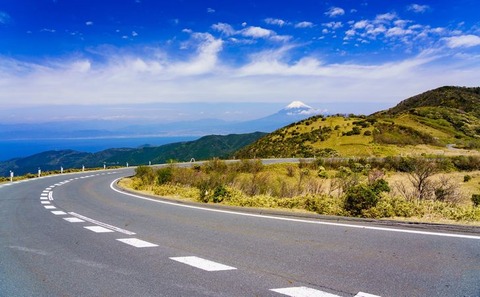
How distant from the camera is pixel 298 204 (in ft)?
35.8

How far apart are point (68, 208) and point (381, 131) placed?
54358 mm

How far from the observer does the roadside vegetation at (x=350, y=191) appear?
29.5 ft

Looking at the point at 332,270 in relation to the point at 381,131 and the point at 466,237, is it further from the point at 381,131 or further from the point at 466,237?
the point at 381,131

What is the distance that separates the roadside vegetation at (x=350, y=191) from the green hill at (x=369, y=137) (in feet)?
48.4

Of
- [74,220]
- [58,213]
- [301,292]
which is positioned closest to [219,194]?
[74,220]

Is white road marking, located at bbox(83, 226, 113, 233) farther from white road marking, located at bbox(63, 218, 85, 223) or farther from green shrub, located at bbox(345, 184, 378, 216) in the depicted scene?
green shrub, located at bbox(345, 184, 378, 216)

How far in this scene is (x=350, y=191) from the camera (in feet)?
31.3

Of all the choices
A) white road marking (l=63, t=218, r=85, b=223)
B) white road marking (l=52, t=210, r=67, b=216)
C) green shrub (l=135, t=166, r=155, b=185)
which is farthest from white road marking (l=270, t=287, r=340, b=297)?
green shrub (l=135, t=166, r=155, b=185)

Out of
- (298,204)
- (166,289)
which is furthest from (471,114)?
(166,289)

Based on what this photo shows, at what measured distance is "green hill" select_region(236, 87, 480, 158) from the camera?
51531mm

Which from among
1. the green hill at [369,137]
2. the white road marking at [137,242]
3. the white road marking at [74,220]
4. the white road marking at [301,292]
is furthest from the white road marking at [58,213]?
the green hill at [369,137]

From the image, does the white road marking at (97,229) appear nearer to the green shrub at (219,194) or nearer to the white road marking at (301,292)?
the green shrub at (219,194)

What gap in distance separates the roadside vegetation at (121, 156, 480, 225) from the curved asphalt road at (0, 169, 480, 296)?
141 centimetres

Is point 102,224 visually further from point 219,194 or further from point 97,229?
point 219,194
